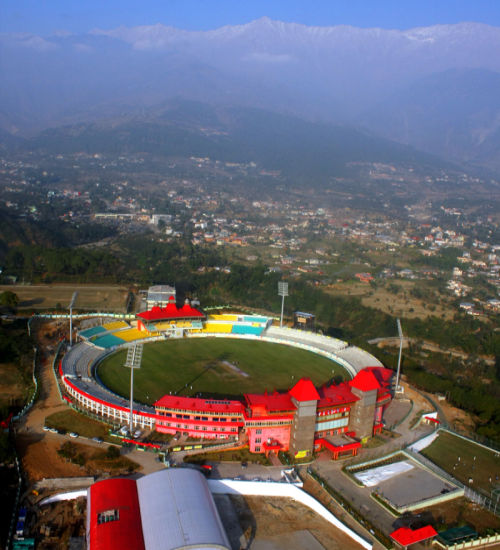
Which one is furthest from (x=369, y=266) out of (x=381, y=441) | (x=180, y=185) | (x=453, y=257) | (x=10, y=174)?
(x=10, y=174)

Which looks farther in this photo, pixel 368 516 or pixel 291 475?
pixel 291 475

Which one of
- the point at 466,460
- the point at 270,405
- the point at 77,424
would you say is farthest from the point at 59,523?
the point at 466,460

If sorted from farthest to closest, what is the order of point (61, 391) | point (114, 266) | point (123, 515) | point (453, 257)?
point (453, 257) → point (114, 266) → point (61, 391) → point (123, 515)

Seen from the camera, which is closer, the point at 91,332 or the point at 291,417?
the point at 291,417

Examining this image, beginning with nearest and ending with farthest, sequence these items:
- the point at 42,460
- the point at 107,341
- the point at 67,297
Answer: the point at 42,460 < the point at 107,341 < the point at 67,297

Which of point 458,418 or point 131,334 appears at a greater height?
point 458,418

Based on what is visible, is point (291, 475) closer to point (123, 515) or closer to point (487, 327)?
point (123, 515)

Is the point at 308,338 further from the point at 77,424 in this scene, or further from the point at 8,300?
the point at 8,300
